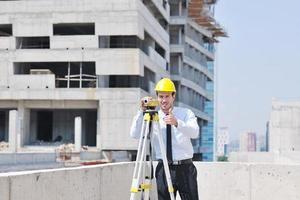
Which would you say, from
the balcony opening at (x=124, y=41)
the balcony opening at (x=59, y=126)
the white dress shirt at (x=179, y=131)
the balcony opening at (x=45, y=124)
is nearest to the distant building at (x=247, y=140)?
the balcony opening at (x=59, y=126)

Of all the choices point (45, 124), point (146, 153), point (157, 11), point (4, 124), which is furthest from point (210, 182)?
point (157, 11)

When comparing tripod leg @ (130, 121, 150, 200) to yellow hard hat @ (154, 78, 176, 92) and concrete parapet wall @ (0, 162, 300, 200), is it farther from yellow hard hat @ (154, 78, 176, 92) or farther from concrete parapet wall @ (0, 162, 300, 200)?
concrete parapet wall @ (0, 162, 300, 200)

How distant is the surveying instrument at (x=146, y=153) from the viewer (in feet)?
16.4

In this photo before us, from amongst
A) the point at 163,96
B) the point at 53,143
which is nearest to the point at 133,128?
the point at 163,96

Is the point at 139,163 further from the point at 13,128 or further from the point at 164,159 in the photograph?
the point at 13,128

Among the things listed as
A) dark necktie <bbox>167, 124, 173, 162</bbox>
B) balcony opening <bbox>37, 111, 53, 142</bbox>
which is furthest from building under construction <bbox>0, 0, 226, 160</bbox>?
dark necktie <bbox>167, 124, 173, 162</bbox>

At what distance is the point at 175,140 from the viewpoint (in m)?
5.34

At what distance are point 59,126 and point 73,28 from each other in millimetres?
8041

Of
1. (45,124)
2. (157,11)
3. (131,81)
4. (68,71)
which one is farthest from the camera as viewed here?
(157,11)

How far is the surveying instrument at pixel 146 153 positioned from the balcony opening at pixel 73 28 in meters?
39.4

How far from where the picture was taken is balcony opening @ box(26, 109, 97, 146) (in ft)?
154

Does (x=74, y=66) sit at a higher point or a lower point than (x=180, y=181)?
higher

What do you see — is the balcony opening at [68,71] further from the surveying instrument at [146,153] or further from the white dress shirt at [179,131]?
the surveying instrument at [146,153]

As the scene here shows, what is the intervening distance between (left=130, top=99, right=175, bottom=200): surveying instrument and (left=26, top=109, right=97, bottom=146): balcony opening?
40.9 meters
